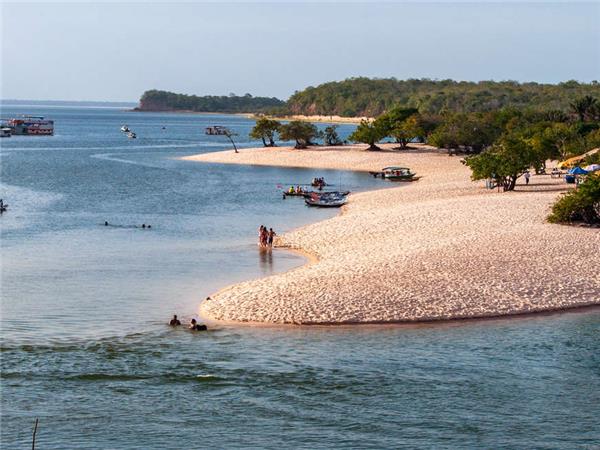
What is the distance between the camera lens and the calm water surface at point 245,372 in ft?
71.5

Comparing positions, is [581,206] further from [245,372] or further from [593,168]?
A: [245,372]

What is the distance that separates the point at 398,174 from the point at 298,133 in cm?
3602

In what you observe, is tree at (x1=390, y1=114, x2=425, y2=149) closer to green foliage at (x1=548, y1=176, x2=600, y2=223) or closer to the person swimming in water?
green foliage at (x1=548, y1=176, x2=600, y2=223)

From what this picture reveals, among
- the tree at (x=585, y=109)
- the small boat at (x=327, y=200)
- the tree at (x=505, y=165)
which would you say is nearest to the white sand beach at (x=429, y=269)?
the tree at (x=505, y=165)

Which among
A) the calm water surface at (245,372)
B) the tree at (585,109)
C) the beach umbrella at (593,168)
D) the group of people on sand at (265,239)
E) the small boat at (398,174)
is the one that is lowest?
the calm water surface at (245,372)

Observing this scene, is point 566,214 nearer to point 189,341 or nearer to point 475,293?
point 475,293

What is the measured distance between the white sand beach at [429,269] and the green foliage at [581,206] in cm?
92

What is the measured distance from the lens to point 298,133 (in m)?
118

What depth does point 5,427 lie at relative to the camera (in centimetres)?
2206

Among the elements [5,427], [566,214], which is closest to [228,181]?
[566,214]

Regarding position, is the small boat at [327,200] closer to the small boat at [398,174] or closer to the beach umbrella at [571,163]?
the beach umbrella at [571,163]

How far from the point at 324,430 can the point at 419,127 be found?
93.7 metres

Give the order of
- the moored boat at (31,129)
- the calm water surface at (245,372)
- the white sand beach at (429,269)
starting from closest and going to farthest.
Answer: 1. the calm water surface at (245,372)
2. the white sand beach at (429,269)
3. the moored boat at (31,129)

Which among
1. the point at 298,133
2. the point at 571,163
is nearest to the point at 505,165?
the point at 571,163
